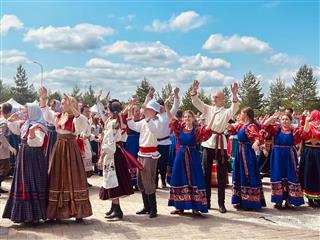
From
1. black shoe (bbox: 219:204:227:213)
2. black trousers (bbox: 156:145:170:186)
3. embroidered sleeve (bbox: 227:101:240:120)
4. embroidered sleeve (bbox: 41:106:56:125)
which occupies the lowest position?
black shoe (bbox: 219:204:227:213)

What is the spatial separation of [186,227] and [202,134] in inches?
61.4

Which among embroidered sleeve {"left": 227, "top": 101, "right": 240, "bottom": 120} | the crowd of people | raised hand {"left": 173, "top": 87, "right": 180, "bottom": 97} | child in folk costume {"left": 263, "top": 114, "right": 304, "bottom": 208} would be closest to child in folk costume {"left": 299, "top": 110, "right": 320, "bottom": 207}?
the crowd of people

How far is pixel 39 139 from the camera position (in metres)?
5.85

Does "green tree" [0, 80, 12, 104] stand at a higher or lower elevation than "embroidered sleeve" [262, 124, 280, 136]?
higher

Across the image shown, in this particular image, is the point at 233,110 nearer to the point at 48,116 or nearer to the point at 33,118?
the point at 48,116

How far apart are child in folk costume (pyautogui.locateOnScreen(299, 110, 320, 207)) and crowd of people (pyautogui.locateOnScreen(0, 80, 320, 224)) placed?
2 centimetres

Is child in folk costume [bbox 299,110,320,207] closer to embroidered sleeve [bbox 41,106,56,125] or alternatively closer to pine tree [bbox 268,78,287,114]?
embroidered sleeve [bbox 41,106,56,125]

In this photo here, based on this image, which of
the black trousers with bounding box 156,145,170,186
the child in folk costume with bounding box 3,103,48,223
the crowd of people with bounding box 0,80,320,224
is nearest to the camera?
the child in folk costume with bounding box 3,103,48,223

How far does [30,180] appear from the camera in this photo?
19.0 feet

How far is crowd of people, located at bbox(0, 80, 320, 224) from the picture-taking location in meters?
5.87

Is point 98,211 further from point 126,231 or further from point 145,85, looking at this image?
point 145,85

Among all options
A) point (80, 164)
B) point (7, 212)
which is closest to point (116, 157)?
point (80, 164)

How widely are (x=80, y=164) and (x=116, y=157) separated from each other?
561 millimetres

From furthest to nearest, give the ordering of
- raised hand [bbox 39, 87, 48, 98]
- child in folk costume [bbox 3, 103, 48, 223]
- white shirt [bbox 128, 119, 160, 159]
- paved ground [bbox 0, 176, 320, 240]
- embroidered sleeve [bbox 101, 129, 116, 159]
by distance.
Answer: raised hand [bbox 39, 87, 48, 98], white shirt [bbox 128, 119, 160, 159], embroidered sleeve [bbox 101, 129, 116, 159], child in folk costume [bbox 3, 103, 48, 223], paved ground [bbox 0, 176, 320, 240]
